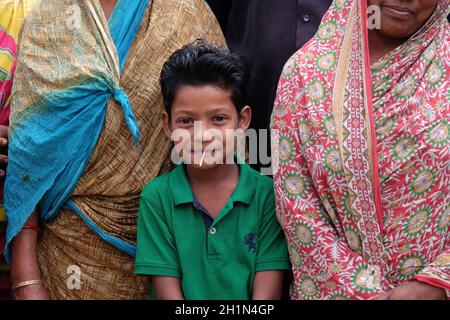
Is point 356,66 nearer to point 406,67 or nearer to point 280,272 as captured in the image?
point 406,67

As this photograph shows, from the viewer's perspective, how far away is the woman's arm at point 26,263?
3.23 meters

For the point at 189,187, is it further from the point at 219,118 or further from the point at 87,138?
the point at 87,138

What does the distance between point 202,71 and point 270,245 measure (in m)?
0.65

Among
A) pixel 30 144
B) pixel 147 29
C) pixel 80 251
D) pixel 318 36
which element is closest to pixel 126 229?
pixel 80 251

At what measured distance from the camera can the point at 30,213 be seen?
A: 3.19 metres

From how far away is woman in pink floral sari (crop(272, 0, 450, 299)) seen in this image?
2818mm

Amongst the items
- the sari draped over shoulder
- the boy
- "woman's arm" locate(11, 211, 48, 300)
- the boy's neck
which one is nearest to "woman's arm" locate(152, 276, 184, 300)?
the boy

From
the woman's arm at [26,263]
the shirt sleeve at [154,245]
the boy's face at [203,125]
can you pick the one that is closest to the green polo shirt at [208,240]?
the shirt sleeve at [154,245]

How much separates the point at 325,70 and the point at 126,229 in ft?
3.02

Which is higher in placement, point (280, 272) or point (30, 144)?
point (30, 144)

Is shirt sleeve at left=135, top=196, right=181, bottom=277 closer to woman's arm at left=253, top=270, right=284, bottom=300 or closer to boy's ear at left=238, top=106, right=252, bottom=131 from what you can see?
woman's arm at left=253, top=270, right=284, bottom=300

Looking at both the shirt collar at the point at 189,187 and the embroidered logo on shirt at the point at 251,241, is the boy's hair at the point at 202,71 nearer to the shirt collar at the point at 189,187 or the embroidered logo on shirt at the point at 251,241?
the shirt collar at the point at 189,187

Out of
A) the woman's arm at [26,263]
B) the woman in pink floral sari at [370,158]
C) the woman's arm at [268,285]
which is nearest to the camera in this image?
the woman in pink floral sari at [370,158]

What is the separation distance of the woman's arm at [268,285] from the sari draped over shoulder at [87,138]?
46cm
